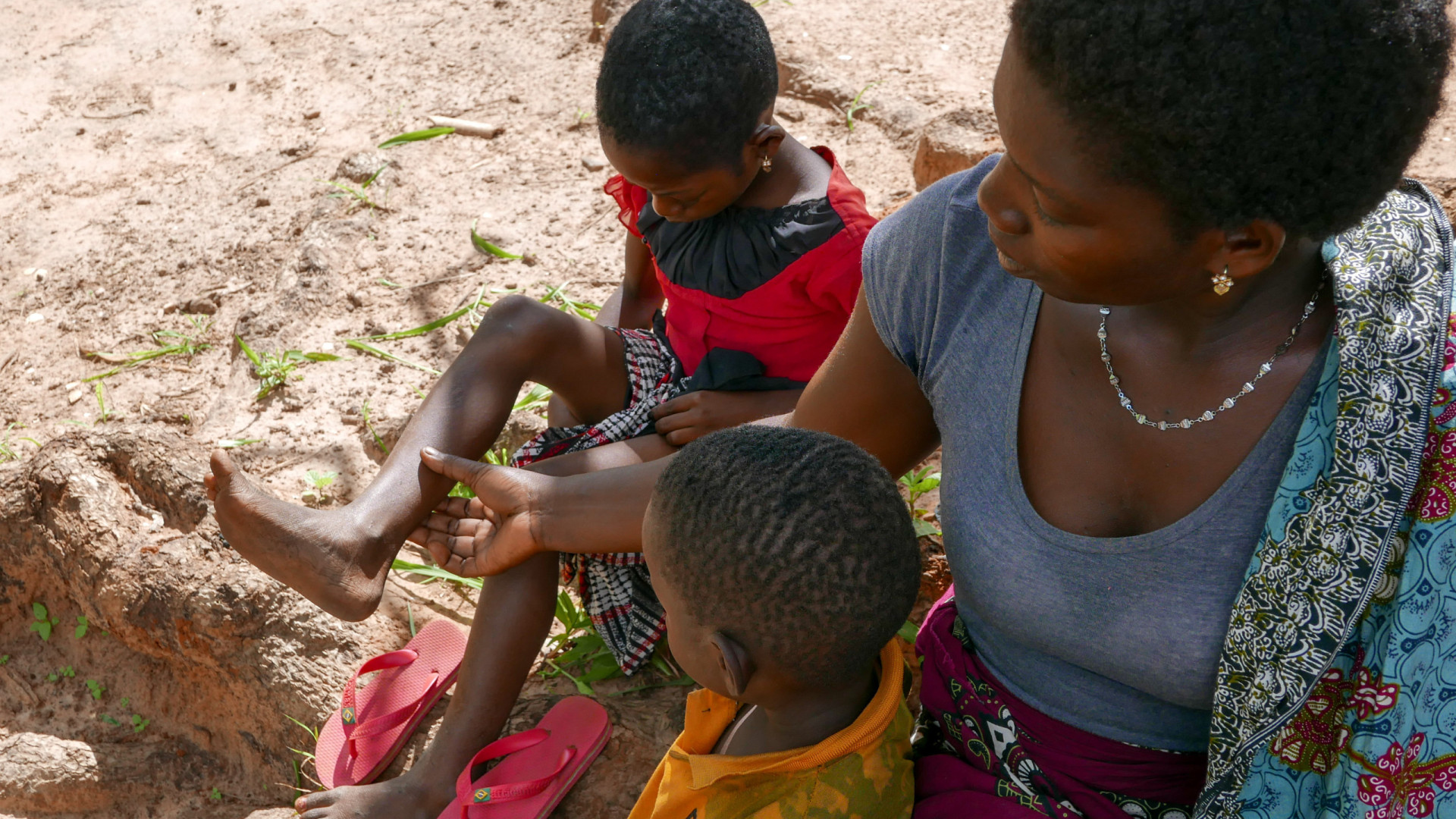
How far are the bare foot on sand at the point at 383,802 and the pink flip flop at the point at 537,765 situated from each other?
38mm

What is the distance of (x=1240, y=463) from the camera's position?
4.40 feet

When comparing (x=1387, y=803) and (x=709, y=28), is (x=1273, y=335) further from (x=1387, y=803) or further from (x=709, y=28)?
(x=709, y=28)

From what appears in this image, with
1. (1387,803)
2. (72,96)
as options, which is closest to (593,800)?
(1387,803)

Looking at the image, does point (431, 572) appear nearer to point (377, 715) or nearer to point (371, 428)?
point (377, 715)

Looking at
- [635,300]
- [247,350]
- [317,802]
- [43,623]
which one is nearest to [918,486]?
[635,300]

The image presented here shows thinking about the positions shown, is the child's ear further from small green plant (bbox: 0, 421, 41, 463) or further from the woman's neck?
small green plant (bbox: 0, 421, 41, 463)

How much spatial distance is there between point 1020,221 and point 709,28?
3.93 ft

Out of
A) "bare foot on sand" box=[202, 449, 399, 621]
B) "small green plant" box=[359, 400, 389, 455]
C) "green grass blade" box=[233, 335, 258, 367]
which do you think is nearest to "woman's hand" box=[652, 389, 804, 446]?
"bare foot on sand" box=[202, 449, 399, 621]

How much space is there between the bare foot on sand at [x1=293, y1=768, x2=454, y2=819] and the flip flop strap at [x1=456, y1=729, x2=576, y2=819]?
5 centimetres

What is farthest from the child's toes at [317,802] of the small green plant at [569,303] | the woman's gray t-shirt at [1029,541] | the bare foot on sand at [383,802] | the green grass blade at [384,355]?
the small green plant at [569,303]

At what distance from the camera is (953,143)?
11.5ft

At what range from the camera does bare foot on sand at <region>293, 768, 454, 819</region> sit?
7.09ft

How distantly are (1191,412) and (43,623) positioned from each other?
286 cm

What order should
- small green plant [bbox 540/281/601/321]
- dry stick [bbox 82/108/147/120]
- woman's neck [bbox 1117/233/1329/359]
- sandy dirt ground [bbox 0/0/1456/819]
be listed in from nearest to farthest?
woman's neck [bbox 1117/233/1329/359]
sandy dirt ground [bbox 0/0/1456/819]
small green plant [bbox 540/281/601/321]
dry stick [bbox 82/108/147/120]
